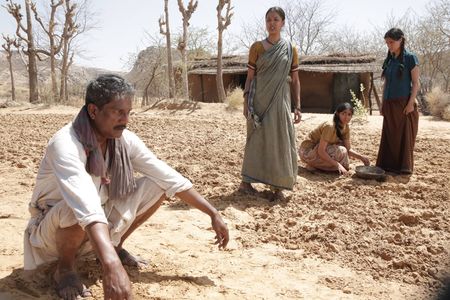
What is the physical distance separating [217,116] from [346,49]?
2337 cm

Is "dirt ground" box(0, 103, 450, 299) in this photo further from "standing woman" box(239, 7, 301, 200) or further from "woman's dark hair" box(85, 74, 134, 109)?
"woman's dark hair" box(85, 74, 134, 109)

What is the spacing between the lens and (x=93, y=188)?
6.41ft

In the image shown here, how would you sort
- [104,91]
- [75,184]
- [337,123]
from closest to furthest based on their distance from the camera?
[75,184] → [104,91] → [337,123]

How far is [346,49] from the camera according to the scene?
31703 millimetres

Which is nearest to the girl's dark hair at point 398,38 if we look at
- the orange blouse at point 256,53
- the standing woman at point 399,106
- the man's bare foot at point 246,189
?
the standing woman at point 399,106

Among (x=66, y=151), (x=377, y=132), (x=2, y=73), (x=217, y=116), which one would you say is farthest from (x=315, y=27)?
(x=66, y=151)

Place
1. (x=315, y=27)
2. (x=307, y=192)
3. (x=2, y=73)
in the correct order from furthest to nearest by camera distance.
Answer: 1. (x=2, y=73)
2. (x=315, y=27)
3. (x=307, y=192)

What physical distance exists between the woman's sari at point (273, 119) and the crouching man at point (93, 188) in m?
1.72

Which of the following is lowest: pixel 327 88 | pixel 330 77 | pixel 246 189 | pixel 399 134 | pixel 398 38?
pixel 246 189

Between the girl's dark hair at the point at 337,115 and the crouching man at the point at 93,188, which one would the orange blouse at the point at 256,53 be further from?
the crouching man at the point at 93,188

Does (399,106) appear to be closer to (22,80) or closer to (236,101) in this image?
(236,101)

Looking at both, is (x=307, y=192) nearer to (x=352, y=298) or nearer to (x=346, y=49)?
(x=352, y=298)

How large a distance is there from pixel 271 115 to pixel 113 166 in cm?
198

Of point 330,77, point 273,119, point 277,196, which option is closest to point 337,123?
point 273,119
